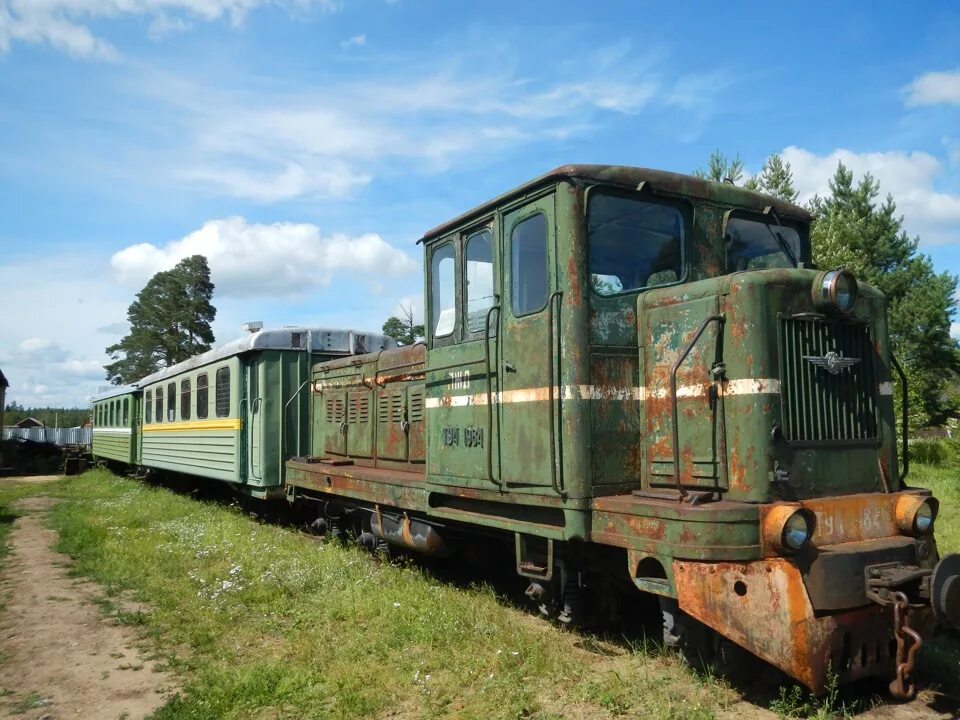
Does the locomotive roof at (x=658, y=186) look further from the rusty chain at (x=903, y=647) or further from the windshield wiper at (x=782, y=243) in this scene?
the rusty chain at (x=903, y=647)

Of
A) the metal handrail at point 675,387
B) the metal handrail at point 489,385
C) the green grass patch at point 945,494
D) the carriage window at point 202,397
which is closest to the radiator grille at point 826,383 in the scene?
the metal handrail at point 675,387

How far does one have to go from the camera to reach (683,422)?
4645 millimetres

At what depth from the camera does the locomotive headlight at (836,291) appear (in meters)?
4.41

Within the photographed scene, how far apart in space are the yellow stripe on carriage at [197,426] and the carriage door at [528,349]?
650 centimetres

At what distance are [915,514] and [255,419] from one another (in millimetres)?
8178

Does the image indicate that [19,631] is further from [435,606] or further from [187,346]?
[187,346]

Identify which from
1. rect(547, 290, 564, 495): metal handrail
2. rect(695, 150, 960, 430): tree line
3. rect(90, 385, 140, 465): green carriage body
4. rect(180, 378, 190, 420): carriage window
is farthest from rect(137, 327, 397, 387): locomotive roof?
rect(695, 150, 960, 430): tree line

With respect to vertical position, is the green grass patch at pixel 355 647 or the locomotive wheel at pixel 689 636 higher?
the locomotive wheel at pixel 689 636

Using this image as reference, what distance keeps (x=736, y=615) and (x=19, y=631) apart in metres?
5.66

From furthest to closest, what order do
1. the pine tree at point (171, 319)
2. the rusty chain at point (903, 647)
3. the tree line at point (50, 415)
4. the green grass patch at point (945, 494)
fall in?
the tree line at point (50, 415)
the pine tree at point (171, 319)
the green grass patch at point (945, 494)
the rusty chain at point (903, 647)

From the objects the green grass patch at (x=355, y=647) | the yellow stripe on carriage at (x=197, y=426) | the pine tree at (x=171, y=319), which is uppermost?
the pine tree at (x=171, y=319)

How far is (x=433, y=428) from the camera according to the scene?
6.32 m

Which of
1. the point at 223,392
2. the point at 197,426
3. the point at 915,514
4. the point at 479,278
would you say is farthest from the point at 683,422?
the point at 197,426

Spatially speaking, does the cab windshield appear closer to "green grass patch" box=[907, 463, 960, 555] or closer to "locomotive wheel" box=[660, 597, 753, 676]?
"locomotive wheel" box=[660, 597, 753, 676]
